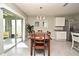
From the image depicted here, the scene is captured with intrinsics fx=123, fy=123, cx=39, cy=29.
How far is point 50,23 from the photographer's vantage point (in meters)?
12.0

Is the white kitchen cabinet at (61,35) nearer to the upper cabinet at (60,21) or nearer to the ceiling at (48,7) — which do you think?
the upper cabinet at (60,21)

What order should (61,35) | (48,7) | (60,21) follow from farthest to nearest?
(60,21)
(61,35)
(48,7)

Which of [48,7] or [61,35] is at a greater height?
[48,7]

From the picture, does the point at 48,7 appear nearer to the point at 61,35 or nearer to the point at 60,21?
the point at 60,21

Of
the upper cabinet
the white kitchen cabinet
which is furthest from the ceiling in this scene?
the white kitchen cabinet

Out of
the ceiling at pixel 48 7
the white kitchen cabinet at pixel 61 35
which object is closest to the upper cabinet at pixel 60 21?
the white kitchen cabinet at pixel 61 35

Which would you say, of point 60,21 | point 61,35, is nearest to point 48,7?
point 60,21

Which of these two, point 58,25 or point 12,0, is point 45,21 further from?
point 12,0

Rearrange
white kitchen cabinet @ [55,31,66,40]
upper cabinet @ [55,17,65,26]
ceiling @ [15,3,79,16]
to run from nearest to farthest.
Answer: ceiling @ [15,3,79,16]
white kitchen cabinet @ [55,31,66,40]
upper cabinet @ [55,17,65,26]

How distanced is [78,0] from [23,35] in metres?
8.31

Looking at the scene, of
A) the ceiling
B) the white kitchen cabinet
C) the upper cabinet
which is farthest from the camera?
the upper cabinet

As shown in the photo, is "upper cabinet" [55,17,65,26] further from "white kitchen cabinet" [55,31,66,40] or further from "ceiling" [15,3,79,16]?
"ceiling" [15,3,79,16]

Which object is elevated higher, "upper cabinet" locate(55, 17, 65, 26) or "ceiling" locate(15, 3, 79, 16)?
"ceiling" locate(15, 3, 79, 16)

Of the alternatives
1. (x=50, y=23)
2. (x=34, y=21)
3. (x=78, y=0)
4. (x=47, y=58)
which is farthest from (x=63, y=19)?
(x=47, y=58)
